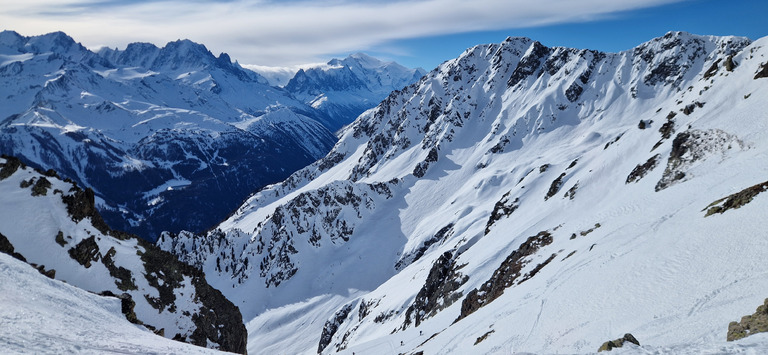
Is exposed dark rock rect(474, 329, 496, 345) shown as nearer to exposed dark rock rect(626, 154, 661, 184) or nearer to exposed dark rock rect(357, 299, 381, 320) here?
exposed dark rock rect(626, 154, 661, 184)

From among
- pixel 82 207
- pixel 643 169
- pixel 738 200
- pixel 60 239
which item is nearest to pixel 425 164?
pixel 643 169

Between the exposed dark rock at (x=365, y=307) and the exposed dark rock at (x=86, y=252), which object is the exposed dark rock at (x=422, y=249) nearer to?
the exposed dark rock at (x=365, y=307)

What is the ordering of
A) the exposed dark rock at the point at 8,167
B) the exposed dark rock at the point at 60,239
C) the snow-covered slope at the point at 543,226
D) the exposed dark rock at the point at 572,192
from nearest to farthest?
the snow-covered slope at the point at 543,226
the exposed dark rock at the point at 60,239
the exposed dark rock at the point at 8,167
the exposed dark rock at the point at 572,192

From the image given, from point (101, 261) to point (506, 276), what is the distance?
39518 millimetres

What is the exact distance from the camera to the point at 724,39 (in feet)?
448

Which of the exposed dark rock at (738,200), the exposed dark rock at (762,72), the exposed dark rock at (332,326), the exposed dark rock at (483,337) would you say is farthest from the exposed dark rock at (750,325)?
the exposed dark rock at (332,326)

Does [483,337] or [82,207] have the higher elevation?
[82,207]

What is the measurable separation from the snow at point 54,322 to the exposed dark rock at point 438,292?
33.1 meters

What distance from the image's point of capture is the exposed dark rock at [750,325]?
12297 millimetres

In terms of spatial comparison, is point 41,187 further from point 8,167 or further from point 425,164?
point 425,164

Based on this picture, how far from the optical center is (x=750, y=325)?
41.5ft

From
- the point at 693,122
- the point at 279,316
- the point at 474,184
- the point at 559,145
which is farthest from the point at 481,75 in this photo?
the point at 693,122

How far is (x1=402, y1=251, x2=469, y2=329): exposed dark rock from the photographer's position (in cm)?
4962

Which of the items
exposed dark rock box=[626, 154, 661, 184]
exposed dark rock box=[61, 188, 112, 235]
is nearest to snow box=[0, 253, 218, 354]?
exposed dark rock box=[61, 188, 112, 235]
